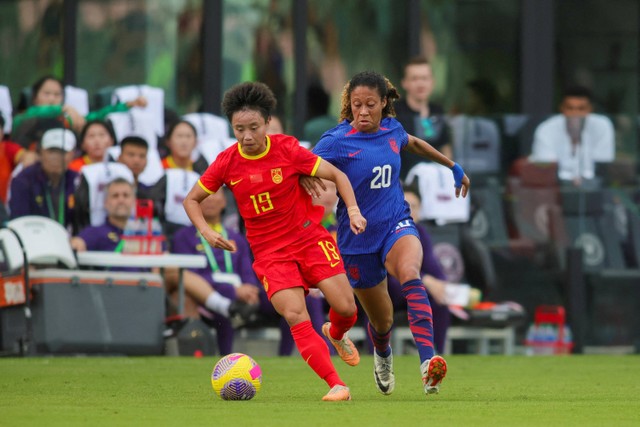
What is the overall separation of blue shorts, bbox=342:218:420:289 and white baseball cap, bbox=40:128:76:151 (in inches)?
233

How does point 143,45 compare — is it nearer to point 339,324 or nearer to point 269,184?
point 339,324

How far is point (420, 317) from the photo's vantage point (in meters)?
10.0

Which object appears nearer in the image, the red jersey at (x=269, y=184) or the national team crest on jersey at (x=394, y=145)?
the red jersey at (x=269, y=184)

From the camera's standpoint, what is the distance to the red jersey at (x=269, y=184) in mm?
9992

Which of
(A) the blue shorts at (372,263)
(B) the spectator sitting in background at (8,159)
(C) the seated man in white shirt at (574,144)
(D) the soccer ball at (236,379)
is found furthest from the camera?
(C) the seated man in white shirt at (574,144)

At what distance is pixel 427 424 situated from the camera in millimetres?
8102

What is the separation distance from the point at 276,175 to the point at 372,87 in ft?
3.13

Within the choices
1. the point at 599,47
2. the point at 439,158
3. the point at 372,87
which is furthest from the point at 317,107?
the point at 372,87

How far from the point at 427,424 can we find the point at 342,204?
2.86m

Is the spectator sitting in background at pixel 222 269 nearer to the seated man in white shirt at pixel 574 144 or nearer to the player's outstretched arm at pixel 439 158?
the seated man in white shirt at pixel 574 144

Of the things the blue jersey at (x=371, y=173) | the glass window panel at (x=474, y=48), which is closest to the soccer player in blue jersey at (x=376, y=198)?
the blue jersey at (x=371, y=173)

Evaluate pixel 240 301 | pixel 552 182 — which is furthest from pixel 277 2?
pixel 240 301

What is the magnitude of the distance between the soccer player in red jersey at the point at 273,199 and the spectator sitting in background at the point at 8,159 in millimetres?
6278

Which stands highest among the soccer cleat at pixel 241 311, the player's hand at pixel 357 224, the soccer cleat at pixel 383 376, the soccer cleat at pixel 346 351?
the player's hand at pixel 357 224
